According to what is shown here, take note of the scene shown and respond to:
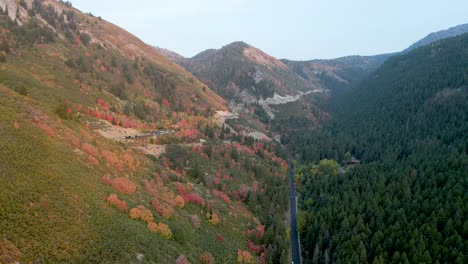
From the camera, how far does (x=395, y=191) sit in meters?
83.9

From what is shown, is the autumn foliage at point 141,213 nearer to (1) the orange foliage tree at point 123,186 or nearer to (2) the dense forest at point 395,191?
(1) the orange foliage tree at point 123,186

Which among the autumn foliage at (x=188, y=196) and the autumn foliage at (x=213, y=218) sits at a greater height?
the autumn foliage at (x=188, y=196)

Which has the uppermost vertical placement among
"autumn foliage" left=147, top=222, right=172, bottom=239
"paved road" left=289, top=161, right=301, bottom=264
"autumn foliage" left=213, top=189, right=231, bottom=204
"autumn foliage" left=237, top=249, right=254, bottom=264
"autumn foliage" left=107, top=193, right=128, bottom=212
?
"autumn foliage" left=107, top=193, right=128, bottom=212

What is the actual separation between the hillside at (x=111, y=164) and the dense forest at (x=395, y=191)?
11314mm

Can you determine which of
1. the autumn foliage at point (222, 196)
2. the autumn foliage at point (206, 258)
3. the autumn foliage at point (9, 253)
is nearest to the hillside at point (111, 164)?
the autumn foliage at point (9, 253)

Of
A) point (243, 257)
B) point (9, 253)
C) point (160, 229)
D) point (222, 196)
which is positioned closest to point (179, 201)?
point (160, 229)

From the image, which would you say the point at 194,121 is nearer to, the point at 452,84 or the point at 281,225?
the point at 281,225

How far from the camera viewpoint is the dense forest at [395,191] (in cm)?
6131

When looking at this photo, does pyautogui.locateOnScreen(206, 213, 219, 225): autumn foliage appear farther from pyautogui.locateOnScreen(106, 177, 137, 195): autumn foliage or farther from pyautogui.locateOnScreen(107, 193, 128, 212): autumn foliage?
pyautogui.locateOnScreen(107, 193, 128, 212): autumn foliage

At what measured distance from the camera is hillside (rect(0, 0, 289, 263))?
30.9 metres

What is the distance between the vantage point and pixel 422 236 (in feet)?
198

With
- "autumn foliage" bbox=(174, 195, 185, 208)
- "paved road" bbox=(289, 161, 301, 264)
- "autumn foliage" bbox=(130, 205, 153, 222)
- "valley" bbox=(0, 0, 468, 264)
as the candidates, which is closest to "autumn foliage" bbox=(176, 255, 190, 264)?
"valley" bbox=(0, 0, 468, 264)

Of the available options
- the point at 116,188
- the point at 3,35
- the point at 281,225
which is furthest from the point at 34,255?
the point at 3,35

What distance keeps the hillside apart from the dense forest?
1131cm
